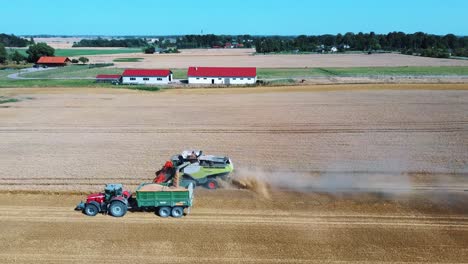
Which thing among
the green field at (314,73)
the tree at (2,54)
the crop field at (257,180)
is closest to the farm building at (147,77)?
the green field at (314,73)

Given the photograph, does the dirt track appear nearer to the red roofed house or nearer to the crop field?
the crop field

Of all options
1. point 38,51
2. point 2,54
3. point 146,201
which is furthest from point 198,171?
point 38,51

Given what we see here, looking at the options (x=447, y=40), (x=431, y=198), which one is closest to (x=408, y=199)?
(x=431, y=198)

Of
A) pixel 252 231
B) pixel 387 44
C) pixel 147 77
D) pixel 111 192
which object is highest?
pixel 387 44

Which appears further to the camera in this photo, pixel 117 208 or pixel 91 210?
pixel 91 210

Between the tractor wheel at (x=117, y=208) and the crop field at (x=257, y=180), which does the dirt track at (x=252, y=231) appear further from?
the tractor wheel at (x=117, y=208)

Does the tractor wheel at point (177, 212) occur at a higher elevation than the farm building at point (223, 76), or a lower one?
lower

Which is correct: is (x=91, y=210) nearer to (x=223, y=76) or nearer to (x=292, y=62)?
(x=223, y=76)
